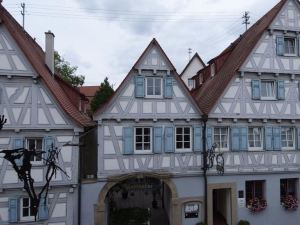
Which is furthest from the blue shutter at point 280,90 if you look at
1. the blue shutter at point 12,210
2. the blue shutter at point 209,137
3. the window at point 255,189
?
the blue shutter at point 12,210

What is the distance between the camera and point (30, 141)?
13352 millimetres

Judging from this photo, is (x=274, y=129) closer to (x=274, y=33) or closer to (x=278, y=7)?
(x=274, y=33)

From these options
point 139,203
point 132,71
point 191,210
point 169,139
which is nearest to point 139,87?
point 132,71

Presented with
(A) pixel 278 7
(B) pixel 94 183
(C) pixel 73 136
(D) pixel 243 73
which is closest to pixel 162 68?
(D) pixel 243 73

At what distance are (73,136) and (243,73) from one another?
903 cm

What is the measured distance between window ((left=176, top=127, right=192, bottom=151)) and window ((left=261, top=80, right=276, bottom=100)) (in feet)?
15.2

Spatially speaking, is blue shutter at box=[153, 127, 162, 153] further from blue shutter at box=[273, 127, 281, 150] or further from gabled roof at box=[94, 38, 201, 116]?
blue shutter at box=[273, 127, 281, 150]

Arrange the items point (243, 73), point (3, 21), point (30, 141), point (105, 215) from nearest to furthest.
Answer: point (3, 21) < point (30, 141) < point (105, 215) < point (243, 73)

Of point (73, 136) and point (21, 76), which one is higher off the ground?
point (21, 76)

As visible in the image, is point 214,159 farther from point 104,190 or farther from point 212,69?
point 212,69

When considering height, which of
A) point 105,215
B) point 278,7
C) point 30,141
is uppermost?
point 278,7

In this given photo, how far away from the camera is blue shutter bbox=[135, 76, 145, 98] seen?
567 inches

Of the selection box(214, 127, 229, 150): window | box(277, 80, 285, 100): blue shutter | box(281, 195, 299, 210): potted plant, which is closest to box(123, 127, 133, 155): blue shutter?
box(214, 127, 229, 150): window

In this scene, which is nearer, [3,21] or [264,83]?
[3,21]
